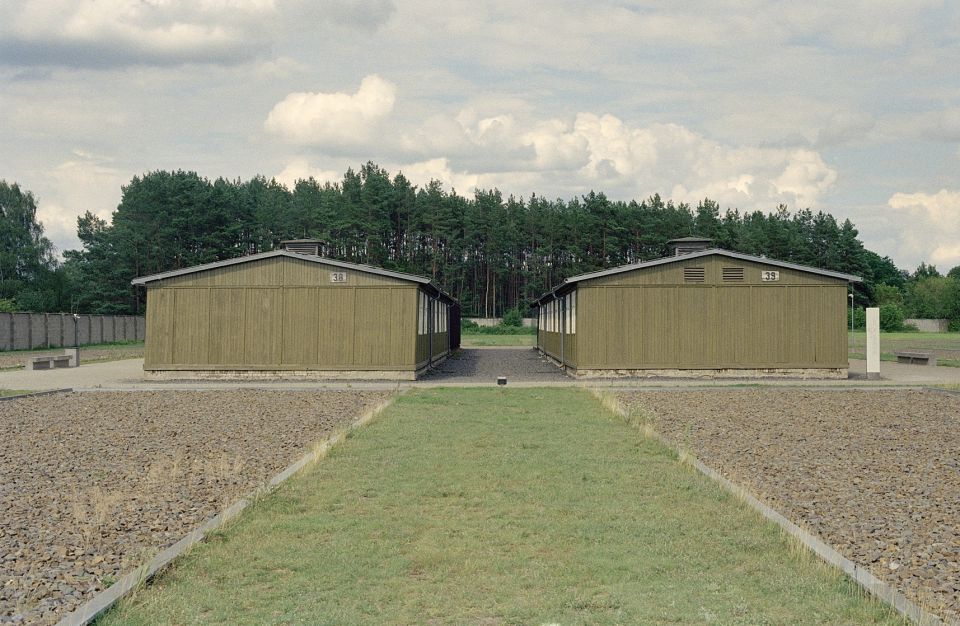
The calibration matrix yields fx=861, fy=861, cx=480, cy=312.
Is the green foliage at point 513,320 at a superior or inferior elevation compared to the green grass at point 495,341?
superior

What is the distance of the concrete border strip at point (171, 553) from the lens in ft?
16.4

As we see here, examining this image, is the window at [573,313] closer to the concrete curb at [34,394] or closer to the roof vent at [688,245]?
the roof vent at [688,245]

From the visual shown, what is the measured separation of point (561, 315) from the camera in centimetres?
3103

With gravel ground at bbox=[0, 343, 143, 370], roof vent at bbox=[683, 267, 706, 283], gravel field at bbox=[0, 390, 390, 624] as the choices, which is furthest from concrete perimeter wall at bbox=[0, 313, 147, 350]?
roof vent at bbox=[683, 267, 706, 283]

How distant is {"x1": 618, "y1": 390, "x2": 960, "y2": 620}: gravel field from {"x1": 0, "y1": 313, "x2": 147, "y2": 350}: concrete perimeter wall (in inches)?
1186

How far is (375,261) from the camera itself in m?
78.6

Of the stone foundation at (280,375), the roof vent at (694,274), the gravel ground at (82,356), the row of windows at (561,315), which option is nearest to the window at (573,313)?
the row of windows at (561,315)

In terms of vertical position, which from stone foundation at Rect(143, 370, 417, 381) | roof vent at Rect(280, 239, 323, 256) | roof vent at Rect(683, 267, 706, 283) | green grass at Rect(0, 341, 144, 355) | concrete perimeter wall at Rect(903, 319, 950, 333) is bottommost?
stone foundation at Rect(143, 370, 417, 381)

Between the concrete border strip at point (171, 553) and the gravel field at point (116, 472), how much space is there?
0.47 ft

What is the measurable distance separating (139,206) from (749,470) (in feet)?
221

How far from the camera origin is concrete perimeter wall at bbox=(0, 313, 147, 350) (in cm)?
4206

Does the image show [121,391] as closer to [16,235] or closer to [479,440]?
[479,440]

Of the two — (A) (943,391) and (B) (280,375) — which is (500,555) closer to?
(A) (943,391)

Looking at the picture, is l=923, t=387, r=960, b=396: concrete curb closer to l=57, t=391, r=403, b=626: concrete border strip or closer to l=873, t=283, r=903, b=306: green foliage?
l=57, t=391, r=403, b=626: concrete border strip
